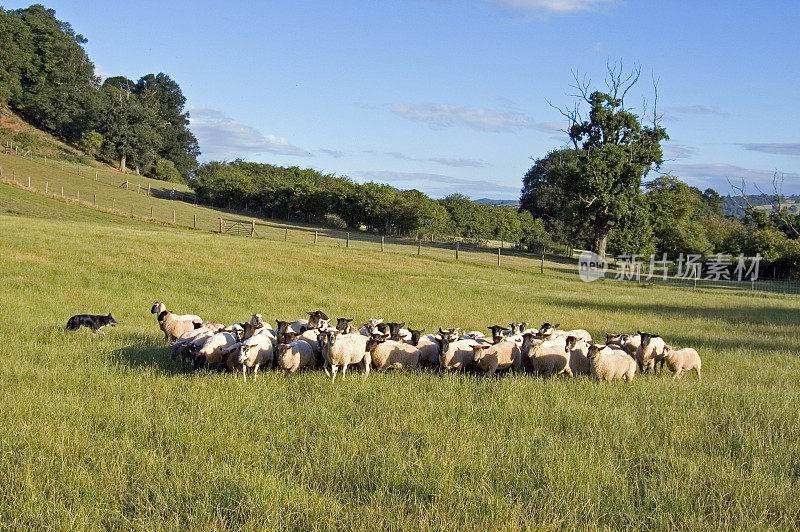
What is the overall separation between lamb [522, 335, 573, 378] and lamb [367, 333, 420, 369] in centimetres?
232

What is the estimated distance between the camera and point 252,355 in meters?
10.8

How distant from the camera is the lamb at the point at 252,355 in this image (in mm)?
10656

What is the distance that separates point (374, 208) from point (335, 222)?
668 cm

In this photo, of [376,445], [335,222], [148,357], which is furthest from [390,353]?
[335,222]

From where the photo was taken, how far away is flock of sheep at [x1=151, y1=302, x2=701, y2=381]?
36.5 feet

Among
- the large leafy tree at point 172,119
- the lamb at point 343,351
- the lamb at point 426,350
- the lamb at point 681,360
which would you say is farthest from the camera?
the large leafy tree at point 172,119

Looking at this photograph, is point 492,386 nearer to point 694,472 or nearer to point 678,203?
point 694,472

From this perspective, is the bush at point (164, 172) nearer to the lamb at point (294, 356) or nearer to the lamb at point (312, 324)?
the lamb at point (312, 324)

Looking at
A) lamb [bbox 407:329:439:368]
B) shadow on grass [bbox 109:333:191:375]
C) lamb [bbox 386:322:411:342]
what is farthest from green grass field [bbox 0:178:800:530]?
lamb [bbox 386:322:411:342]

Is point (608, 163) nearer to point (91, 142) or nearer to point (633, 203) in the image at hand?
point (633, 203)

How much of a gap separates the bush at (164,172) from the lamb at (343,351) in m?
120

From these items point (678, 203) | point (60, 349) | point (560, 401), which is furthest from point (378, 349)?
point (678, 203)

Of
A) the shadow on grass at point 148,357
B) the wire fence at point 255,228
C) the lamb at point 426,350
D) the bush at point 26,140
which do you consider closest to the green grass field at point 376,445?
the shadow on grass at point 148,357

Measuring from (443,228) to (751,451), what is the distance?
75440mm
